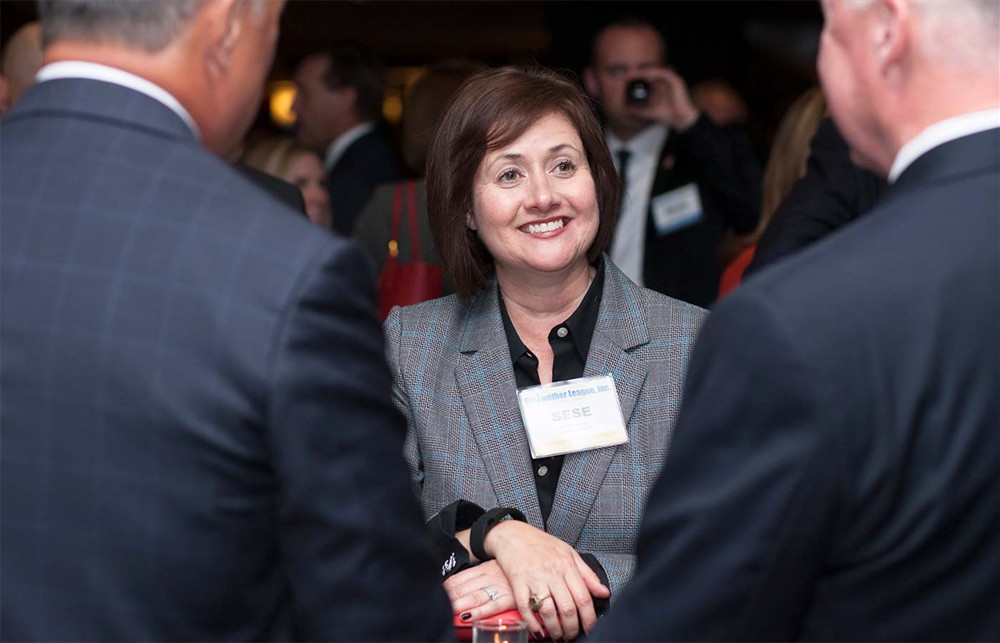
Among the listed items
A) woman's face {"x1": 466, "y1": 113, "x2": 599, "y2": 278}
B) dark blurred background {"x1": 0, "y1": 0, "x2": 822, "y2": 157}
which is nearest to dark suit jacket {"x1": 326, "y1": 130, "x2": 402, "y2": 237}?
dark blurred background {"x1": 0, "y1": 0, "x2": 822, "y2": 157}

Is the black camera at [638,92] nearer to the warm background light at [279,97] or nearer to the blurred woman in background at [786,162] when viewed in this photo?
the blurred woman in background at [786,162]

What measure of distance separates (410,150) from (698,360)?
10.8 ft

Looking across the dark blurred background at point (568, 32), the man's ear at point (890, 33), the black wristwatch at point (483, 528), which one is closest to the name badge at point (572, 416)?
the black wristwatch at point (483, 528)

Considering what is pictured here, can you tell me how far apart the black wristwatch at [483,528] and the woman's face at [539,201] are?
0.58m

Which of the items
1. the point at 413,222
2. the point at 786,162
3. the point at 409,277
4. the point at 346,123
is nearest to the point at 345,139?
the point at 346,123

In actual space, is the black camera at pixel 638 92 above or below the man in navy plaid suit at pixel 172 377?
above

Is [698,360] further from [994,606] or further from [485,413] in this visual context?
[485,413]

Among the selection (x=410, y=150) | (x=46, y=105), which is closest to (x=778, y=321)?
(x=46, y=105)

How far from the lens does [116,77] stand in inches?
53.3

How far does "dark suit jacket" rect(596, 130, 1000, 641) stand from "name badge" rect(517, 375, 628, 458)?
1.10 metres

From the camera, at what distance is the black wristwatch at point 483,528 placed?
2365mm

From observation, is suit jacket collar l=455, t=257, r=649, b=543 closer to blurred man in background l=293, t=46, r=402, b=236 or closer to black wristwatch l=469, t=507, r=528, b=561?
black wristwatch l=469, t=507, r=528, b=561

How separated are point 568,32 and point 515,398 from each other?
5493 millimetres

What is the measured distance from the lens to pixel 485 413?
8.44ft
